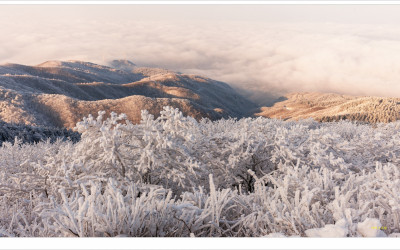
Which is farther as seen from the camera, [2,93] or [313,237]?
[2,93]

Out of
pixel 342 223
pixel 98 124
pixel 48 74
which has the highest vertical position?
pixel 98 124

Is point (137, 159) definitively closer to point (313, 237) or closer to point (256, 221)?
point (256, 221)

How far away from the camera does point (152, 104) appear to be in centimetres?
4550

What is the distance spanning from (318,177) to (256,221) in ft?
4.45

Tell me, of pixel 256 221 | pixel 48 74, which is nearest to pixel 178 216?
pixel 256 221

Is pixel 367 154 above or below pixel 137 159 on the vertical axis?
below

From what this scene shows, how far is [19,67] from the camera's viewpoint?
136 m

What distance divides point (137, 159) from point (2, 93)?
125 ft

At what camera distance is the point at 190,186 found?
17.5ft

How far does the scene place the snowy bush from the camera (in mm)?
2986

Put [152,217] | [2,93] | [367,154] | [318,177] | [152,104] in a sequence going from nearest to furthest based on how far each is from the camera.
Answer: [152,217]
[318,177]
[367,154]
[2,93]
[152,104]

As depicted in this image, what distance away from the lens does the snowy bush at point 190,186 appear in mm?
2986

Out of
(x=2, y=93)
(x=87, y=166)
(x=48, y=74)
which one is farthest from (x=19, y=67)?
(x=87, y=166)

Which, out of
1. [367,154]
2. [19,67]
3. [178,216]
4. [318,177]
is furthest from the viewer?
[19,67]
